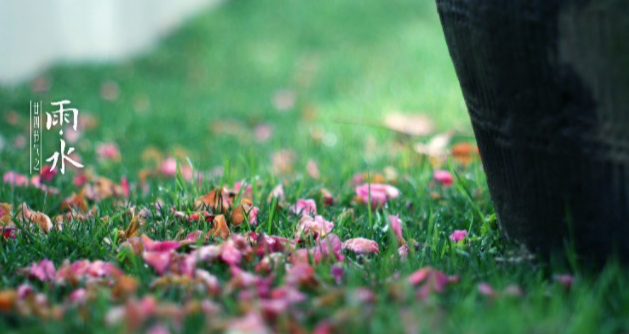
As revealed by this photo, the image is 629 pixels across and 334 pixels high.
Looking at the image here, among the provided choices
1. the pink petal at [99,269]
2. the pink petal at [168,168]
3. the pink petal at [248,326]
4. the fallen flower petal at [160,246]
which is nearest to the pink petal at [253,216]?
the fallen flower petal at [160,246]

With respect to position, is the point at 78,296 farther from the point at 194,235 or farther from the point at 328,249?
the point at 328,249

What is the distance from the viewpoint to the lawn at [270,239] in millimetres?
1424

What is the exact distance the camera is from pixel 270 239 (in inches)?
75.7

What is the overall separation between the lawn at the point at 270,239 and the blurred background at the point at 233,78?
0.04m

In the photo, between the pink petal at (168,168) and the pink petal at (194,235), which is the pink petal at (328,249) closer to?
the pink petal at (194,235)

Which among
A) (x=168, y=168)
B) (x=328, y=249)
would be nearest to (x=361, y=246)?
(x=328, y=249)

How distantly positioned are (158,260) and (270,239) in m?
0.31

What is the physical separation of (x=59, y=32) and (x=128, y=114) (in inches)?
95.0

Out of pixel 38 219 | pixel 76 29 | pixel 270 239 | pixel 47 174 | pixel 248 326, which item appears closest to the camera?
pixel 248 326

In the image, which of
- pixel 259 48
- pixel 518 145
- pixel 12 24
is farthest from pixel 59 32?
pixel 518 145

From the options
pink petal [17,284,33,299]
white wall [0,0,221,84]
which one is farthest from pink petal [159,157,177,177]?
white wall [0,0,221,84]

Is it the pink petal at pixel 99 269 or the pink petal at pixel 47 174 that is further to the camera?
the pink petal at pixel 47 174

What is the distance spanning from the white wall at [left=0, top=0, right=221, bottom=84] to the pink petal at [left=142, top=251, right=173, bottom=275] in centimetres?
474

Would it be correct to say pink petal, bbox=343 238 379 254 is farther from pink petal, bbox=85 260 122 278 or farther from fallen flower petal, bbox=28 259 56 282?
fallen flower petal, bbox=28 259 56 282
